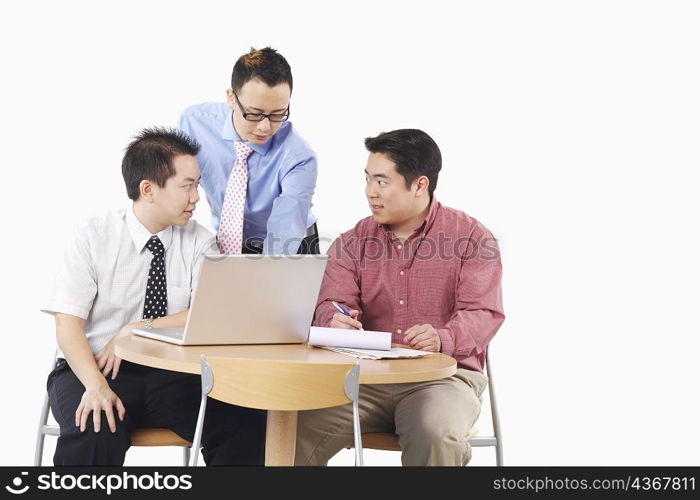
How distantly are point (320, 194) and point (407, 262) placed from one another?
1476 mm

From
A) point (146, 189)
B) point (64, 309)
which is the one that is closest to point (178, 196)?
point (146, 189)

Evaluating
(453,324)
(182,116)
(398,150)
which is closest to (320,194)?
(182,116)

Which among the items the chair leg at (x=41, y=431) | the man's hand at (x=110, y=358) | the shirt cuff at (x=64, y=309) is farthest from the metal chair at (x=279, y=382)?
the chair leg at (x=41, y=431)

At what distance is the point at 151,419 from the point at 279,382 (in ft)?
2.57

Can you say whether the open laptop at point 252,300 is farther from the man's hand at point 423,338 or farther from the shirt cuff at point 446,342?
the shirt cuff at point 446,342

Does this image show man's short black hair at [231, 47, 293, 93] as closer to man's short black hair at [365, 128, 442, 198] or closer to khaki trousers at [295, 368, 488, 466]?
man's short black hair at [365, 128, 442, 198]

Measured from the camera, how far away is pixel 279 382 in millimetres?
2359

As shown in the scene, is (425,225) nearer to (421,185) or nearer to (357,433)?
(421,185)

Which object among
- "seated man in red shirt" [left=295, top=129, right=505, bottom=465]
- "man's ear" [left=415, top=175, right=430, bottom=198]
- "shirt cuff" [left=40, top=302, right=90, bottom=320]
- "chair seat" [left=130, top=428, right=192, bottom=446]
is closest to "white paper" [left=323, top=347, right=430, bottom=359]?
"seated man in red shirt" [left=295, top=129, right=505, bottom=465]

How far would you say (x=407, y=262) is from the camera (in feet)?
11.0

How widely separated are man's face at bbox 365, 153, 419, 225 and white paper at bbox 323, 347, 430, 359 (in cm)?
61

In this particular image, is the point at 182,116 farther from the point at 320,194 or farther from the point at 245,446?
the point at 245,446

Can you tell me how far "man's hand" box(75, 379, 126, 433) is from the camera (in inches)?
111

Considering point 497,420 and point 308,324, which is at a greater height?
point 308,324
